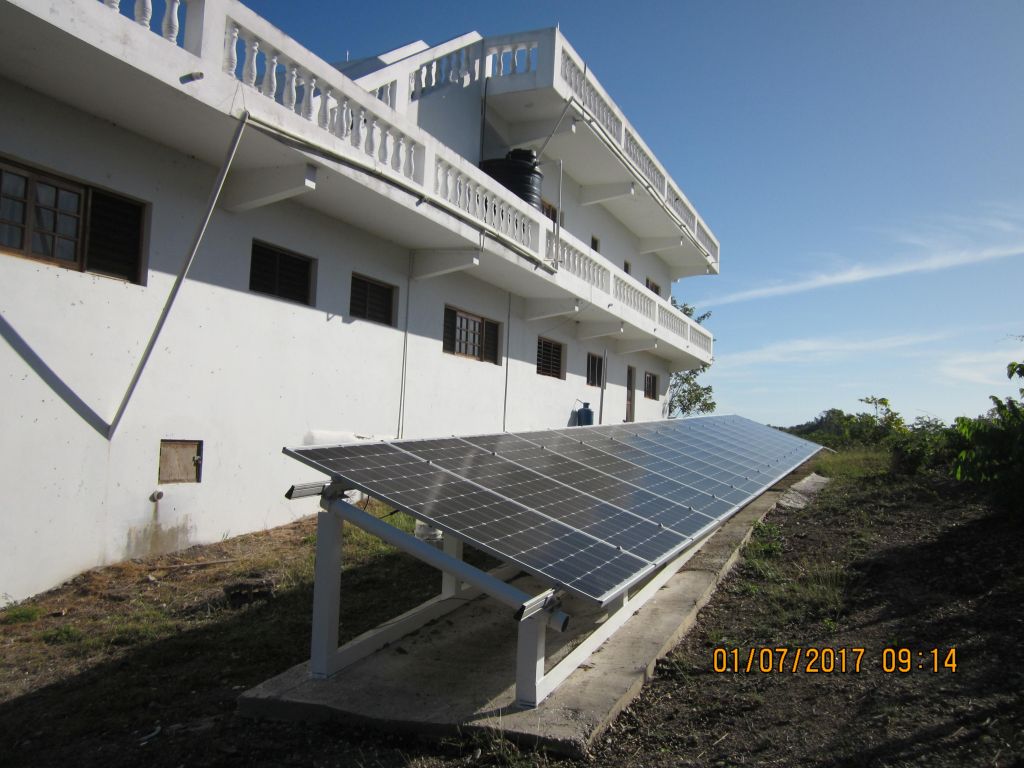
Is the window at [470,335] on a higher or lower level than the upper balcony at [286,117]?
lower

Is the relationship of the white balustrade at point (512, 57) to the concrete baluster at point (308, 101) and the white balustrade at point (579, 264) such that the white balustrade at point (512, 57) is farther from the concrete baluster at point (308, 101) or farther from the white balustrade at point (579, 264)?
the concrete baluster at point (308, 101)

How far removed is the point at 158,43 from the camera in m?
6.91

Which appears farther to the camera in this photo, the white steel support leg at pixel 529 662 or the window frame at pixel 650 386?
the window frame at pixel 650 386

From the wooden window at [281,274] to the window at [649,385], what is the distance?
17158 millimetres

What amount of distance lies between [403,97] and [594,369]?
1102 cm

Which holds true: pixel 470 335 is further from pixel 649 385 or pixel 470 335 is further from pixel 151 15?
pixel 649 385

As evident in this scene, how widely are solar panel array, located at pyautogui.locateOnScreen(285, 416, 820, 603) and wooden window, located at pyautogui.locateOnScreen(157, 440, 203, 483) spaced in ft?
13.2

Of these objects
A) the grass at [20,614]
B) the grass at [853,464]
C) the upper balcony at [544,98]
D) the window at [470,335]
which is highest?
the upper balcony at [544,98]

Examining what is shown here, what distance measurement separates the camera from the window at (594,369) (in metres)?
21.2

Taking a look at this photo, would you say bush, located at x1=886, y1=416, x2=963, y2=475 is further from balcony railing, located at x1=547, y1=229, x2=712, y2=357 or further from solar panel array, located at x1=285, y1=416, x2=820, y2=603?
balcony railing, located at x1=547, y1=229, x2=712, y2=357

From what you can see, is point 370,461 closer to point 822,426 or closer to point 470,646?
point 470,646

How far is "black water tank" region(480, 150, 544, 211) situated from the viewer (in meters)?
15.1

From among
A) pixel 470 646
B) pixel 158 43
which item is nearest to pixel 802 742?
pixel 470 646

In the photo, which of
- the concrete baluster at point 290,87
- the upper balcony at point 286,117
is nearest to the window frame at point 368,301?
the upper balcony at point 286,117
